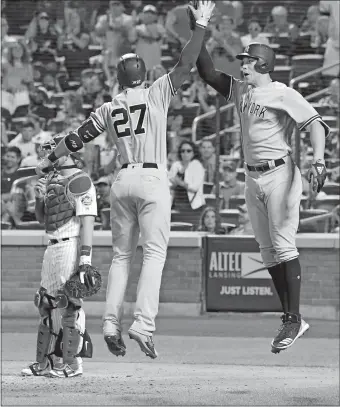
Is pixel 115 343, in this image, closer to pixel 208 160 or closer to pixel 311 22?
pixel 208 160

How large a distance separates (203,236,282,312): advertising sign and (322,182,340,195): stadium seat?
125 cm

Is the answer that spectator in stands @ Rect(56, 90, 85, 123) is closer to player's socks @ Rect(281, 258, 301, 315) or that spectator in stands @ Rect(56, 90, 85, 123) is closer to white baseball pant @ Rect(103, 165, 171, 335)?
white baseball pant @ Rect(103, 165, 171, 335)

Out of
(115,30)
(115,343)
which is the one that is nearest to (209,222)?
(115,30)

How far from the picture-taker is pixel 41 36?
1870 centimetres

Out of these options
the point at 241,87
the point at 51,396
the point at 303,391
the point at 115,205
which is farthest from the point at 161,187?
the point at 303,391

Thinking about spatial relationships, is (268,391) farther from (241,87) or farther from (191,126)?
(191,126)

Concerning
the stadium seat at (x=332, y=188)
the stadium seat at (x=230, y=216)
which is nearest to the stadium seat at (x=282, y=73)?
the stadium seat at (x=332, y=188)

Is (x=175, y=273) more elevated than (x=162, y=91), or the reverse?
(x=162, y=91)

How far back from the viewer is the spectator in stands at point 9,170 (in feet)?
51.2

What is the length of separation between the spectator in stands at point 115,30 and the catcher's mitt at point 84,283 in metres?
8.99

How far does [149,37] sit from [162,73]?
1456mm

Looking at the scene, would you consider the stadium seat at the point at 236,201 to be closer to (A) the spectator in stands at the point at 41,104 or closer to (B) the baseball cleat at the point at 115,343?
(A) the spectator in stands at the point at 41,104

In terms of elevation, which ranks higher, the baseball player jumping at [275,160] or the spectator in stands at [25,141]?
the spectator in stands at [25,141]

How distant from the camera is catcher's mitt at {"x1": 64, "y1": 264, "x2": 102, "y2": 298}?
29.0 ft
